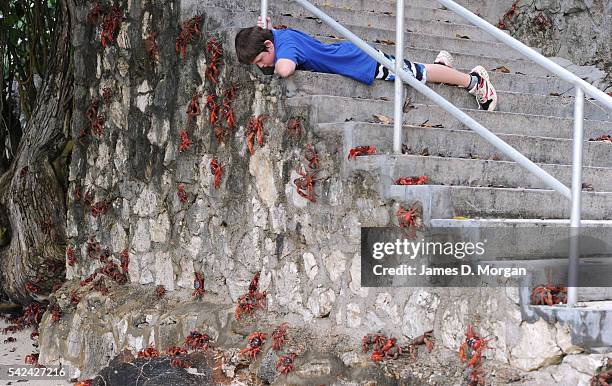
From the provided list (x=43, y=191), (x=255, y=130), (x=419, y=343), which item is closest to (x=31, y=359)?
(x=43, y=191)

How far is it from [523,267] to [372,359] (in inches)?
31.5

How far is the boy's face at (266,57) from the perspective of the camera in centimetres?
447

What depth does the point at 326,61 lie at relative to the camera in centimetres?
462

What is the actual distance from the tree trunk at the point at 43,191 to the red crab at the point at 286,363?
3.18m

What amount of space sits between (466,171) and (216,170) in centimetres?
143

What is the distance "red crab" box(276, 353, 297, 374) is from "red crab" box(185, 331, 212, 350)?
2.26ft

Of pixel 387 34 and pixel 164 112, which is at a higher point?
pixel 387 34

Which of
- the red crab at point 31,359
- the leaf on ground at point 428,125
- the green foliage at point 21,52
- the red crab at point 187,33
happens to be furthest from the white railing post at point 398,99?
the green foliage at point 21,52

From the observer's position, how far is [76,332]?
5969 mm

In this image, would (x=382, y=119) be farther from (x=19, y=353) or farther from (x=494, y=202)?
(x=19, y=353)

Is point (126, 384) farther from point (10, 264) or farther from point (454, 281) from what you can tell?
point (10, 264)

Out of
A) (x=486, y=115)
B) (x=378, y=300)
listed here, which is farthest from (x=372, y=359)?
(x=486, y=115)

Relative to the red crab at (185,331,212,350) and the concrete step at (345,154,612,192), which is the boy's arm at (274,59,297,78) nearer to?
the concrete step at (345,154,612,192)

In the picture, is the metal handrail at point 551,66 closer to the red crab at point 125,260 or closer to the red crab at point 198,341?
the red crab at point 198,341
